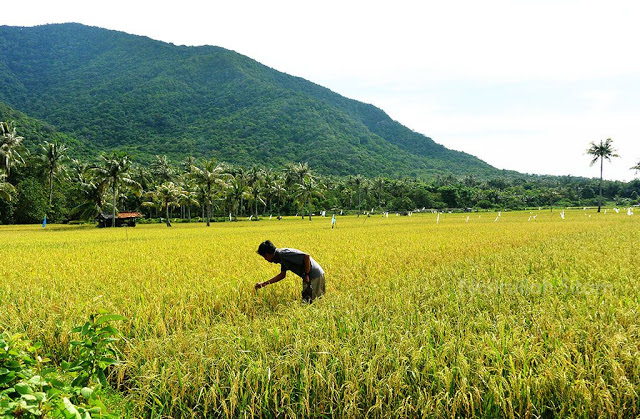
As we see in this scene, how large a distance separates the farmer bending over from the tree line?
39.8m

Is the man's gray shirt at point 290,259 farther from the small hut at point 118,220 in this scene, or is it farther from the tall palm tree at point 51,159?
the tall palm tree at point 51,159

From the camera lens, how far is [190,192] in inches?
2093

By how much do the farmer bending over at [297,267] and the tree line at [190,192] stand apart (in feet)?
131

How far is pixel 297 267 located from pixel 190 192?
51.4 metres

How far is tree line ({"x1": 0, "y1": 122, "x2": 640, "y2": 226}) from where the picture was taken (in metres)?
44.8

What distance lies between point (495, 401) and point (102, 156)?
4485 cm

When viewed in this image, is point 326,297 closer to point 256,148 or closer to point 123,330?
point 123,330

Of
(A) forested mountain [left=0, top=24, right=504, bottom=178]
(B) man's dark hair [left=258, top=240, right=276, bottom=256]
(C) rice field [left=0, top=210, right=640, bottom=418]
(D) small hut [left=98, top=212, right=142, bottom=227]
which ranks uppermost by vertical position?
(A) forested mountain [left=0, top=24, right=504, bottom=178]

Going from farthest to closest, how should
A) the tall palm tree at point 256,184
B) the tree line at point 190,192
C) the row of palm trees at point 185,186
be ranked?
the tall palm tree at point 256,184 < the tree line at point 190,192 < the row of palm trees at point 185,186

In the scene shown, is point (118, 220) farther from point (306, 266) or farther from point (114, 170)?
point (306, 266)

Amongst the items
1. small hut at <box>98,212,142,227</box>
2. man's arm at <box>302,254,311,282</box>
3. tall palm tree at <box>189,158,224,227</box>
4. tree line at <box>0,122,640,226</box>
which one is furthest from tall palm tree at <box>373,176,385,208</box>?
man's arm at <box>302,254,311,282</box>

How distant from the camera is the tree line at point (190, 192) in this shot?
44.8 meters

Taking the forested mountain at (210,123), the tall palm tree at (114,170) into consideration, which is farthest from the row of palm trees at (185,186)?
the forested mountain at (210,123)

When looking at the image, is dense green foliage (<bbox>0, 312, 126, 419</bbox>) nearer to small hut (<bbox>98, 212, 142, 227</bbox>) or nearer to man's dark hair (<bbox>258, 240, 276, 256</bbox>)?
man's dark hair (<bbox>258, 240, 276, 256</bbox>)
